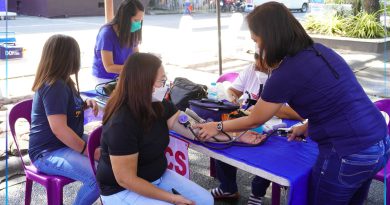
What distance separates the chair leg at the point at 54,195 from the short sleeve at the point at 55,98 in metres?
0.43

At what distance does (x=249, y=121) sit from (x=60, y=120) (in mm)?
1012

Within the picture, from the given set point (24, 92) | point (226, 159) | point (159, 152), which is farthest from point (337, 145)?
point (24, 92)

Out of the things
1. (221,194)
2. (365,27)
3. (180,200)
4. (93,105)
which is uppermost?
(365,27)

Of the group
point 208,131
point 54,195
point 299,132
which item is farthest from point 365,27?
point 54,195

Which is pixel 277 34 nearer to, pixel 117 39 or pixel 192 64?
pixel 117 39

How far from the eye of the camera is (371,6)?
987cm

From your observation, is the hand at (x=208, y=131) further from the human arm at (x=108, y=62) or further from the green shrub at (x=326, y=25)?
the green shrub at (x=326, y=25)

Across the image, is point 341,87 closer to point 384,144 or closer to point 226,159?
point 384,144

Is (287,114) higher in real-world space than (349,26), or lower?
lower

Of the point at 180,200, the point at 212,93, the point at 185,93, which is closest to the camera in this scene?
the point at 180,200

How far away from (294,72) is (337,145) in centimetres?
34

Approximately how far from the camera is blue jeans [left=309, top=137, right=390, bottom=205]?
168 cm

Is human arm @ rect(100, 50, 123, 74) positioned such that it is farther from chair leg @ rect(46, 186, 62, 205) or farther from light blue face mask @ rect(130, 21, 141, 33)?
chair leg @ rect(46, 186, 62, 205)

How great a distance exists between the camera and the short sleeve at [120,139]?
5.84 feet
